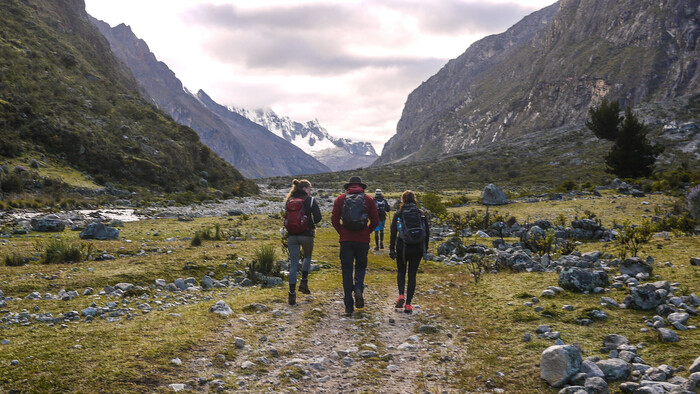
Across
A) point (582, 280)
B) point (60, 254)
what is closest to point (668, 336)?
point (582, 280)

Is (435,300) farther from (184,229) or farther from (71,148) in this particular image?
(71,148)

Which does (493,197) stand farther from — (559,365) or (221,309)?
(559,365)

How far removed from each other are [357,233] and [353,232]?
0.33ft

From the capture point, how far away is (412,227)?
9.83 m

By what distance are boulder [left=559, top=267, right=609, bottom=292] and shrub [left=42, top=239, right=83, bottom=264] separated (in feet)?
46.8

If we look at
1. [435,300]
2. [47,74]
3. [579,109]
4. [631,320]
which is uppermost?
[579,109]

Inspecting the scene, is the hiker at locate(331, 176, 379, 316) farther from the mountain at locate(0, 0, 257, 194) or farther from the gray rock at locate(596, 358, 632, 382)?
the mountain at locate(0, 0, 257, 194)

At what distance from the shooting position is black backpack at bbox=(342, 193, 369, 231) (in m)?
9.55

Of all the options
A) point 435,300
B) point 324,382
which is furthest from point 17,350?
point 435,300

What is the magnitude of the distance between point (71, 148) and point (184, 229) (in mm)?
26294

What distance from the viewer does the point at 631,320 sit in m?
7.29

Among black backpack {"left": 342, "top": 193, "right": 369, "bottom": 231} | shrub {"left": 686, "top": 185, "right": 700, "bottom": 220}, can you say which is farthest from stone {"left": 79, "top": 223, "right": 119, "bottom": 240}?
shrub {"left": 686, "top": 185, "right": 700, "bottom": 220}

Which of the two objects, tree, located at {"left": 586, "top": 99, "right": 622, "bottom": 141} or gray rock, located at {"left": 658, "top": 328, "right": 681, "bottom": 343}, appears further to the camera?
tree, located at {"left": 586, "top": 99, "right": 622, "bottom": 141}

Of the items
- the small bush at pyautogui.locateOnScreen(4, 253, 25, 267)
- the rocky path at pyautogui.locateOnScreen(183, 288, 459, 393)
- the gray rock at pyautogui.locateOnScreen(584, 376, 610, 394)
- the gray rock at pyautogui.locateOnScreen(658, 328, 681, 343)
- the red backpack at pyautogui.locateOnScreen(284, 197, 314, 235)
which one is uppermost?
the red backpack at pyautogui.locateOnScreen(284, 197, 314, 235)
